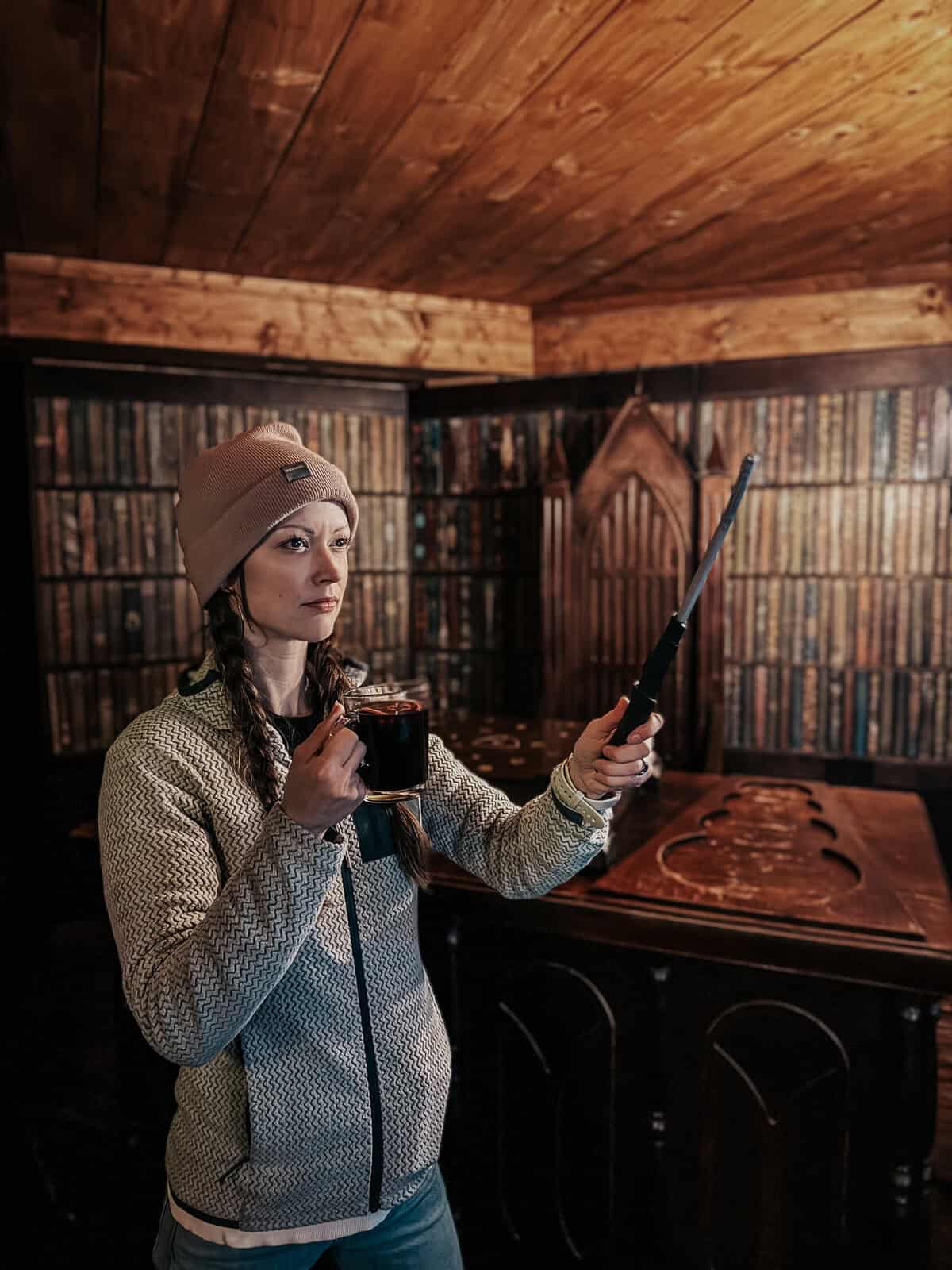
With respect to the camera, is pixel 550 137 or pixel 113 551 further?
pixel 113 551

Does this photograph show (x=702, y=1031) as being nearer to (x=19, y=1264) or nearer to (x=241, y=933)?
(x=241, y=933)

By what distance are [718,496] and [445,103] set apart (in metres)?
2.08

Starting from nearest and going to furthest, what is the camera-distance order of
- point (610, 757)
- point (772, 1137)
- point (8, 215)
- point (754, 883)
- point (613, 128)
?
point (610, 757) < point (772, 1137) < point (754, 883) < point (613, 128) < point (8, 215)

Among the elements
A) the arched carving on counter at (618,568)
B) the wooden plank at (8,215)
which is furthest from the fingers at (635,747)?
the arched carving on counter at (618,568)

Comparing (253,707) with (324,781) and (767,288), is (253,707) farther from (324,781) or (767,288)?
(767,288)

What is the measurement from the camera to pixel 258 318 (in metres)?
4.13

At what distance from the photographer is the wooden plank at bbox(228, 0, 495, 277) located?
2031 mm

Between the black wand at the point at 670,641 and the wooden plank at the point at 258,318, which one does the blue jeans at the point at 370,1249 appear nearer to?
the black wand at the point at 670,641

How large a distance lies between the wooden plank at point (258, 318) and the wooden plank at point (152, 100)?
500mm

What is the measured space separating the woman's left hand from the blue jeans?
0.60 m

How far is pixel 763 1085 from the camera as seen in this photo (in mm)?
1831

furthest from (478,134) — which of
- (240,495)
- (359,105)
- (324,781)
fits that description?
(324,781)

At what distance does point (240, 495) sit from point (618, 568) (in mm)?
3190

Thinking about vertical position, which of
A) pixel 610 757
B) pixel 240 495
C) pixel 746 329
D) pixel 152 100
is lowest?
pixel 610 757
